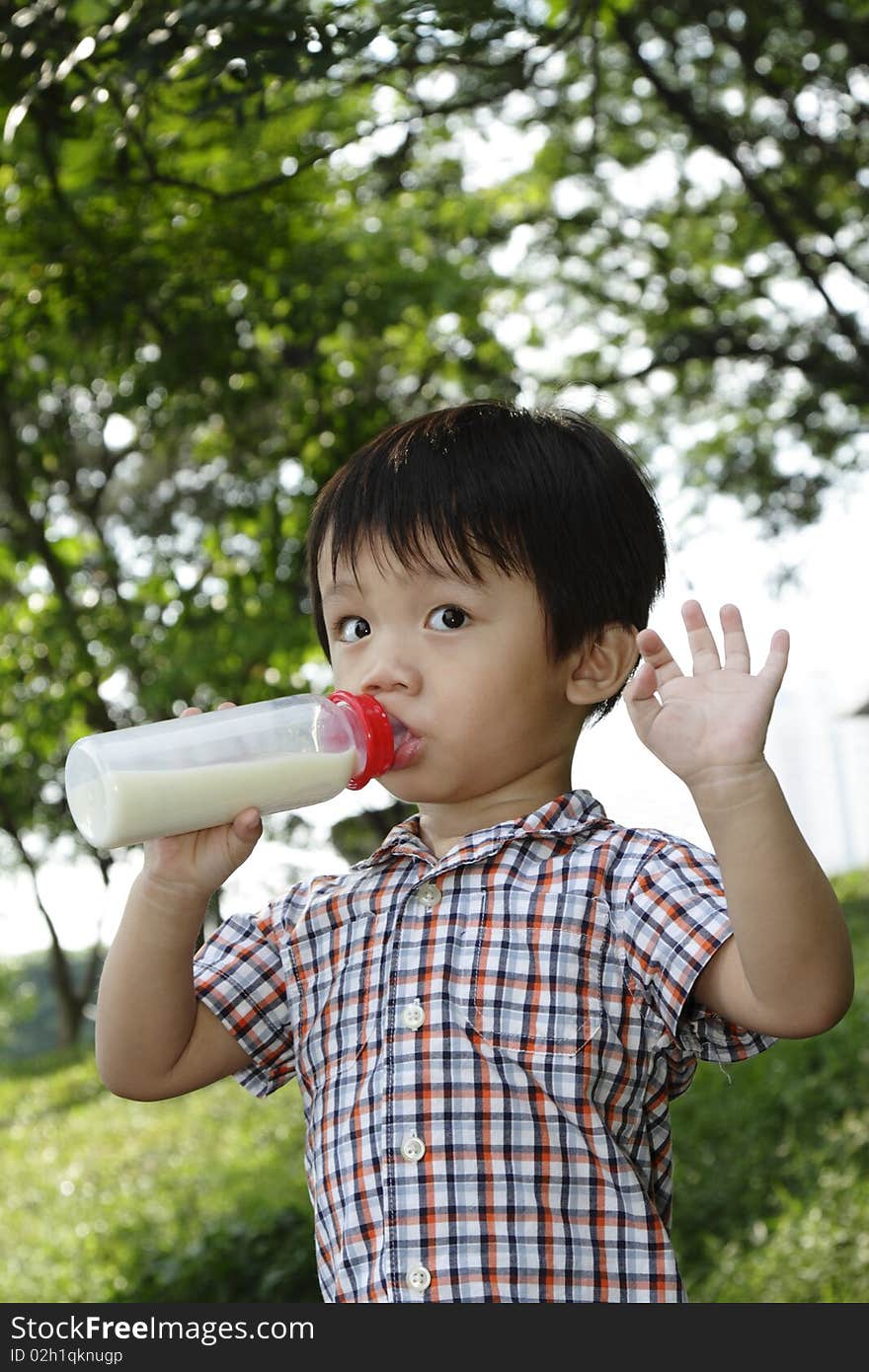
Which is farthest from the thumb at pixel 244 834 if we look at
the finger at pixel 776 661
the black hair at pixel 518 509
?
the finger at pixel 776 661

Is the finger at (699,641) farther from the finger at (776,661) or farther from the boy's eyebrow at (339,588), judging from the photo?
the boy's eyebrow at (339,588)

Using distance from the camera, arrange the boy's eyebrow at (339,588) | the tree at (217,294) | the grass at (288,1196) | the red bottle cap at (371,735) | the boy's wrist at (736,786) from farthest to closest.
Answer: the grass at (288,1196), the tree at (217,294), the boy's eyebrow at (339,588), the red bottle cap at (371,735), the boy's wrist at (736,786)

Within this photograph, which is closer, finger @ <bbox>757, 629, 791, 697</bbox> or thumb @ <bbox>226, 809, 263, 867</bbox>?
finger @ <bbox>757, 629, 791, 697</bbox>

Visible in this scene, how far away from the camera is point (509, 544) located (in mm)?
1654

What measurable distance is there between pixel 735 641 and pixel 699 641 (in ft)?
0.12

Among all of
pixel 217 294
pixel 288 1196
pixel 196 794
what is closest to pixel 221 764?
pixel 196 794

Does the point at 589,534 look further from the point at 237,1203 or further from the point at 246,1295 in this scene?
the point at 237,1203

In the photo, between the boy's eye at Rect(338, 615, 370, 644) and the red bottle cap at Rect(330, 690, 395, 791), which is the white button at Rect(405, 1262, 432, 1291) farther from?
the boy's eye at Rect(338, 615, 370, 644)

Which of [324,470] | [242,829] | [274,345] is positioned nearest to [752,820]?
[242,829]

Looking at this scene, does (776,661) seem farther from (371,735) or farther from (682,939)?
(371,735)

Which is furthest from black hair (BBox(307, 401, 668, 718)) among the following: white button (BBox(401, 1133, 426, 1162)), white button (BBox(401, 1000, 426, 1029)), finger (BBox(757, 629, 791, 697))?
white button (BBox(401, 1133, 426, 1162))

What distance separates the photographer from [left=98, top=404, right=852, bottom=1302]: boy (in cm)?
144

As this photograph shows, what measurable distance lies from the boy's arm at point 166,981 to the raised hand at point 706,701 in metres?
0.44

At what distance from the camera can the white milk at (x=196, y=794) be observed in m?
1.44
